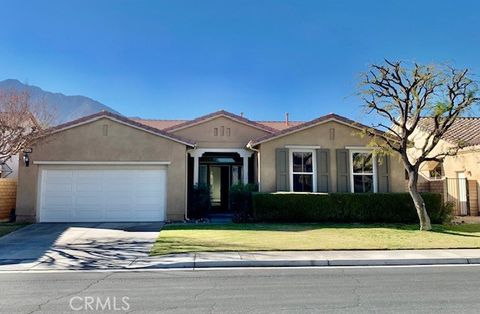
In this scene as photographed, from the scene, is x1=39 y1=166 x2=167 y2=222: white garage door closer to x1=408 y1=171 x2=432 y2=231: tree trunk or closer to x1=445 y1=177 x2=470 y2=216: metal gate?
x1=408 y1=171 x2=432 y2=231: tree trunk

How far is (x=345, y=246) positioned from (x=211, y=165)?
41.7 feet

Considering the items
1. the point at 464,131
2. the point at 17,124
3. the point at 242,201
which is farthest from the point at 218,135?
the point at 464,131

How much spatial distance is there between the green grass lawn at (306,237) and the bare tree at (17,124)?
629 cm

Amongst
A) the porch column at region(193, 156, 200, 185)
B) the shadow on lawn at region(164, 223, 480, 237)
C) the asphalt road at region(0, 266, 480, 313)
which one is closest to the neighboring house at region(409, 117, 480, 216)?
the shadow on lawn at region(164, 223, 480, 237)

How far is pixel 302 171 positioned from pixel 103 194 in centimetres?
888

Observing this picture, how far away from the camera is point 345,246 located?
34.9ft

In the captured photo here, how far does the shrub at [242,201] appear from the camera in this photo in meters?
16.8

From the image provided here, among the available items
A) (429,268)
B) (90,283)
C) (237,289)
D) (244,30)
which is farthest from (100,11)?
(429,268)

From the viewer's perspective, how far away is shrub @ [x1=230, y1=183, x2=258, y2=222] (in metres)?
16.8

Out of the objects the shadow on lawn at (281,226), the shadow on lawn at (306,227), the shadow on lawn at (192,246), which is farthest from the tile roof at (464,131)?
the shadow on lawn at (192,246)

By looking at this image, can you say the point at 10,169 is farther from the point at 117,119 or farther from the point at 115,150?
the point at 117,119

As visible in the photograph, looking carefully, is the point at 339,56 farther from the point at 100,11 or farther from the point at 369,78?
the point at 100,11

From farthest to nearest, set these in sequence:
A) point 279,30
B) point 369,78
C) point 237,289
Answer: point 279,30 → point 369,78 → point 237,289

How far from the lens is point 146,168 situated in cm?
1745
